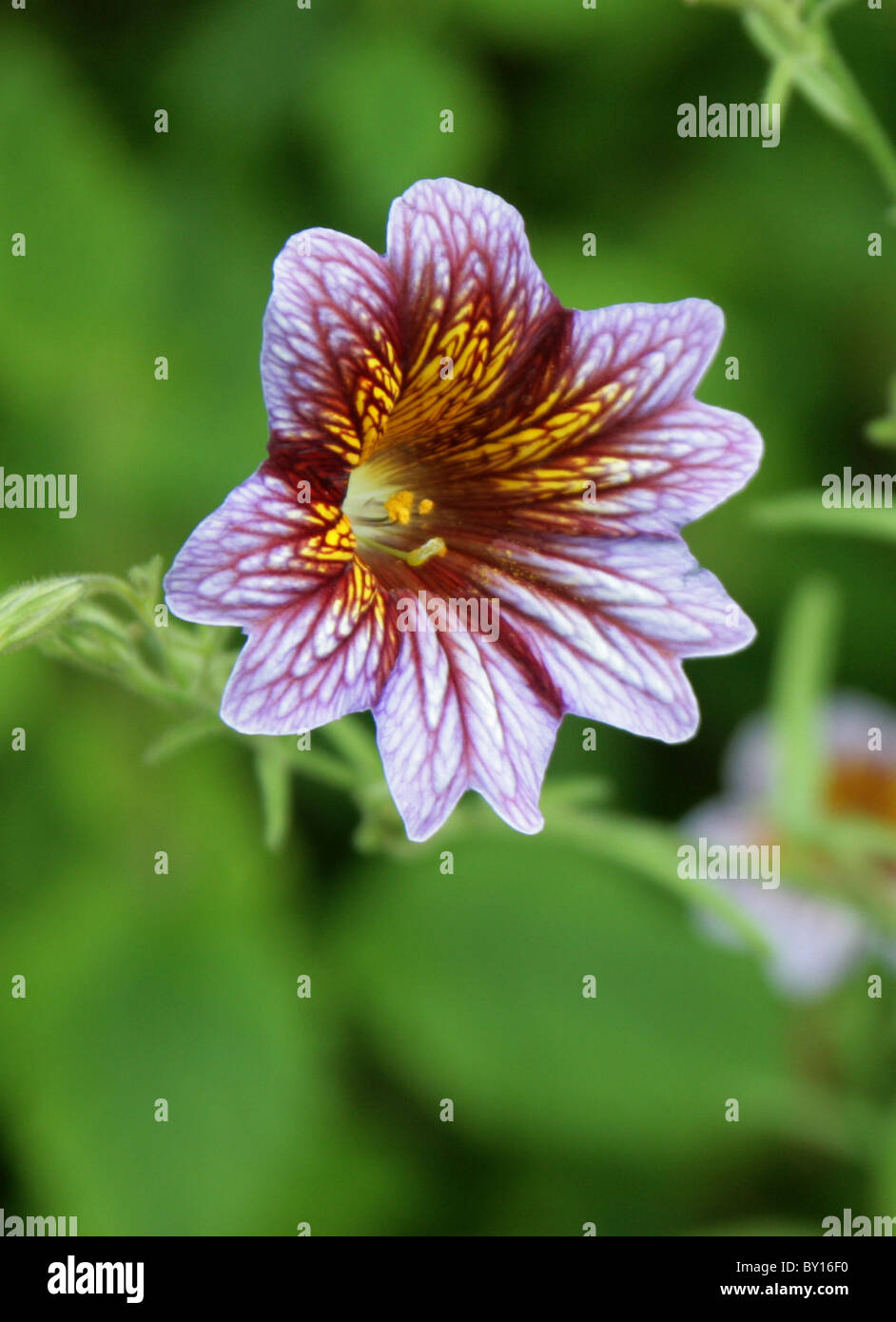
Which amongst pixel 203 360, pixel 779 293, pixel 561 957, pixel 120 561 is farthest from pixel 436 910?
pixel 779 293

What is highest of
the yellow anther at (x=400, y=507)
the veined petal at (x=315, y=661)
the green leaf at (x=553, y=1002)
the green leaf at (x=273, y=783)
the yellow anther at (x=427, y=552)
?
the yellow anther at (x=400, y=507)

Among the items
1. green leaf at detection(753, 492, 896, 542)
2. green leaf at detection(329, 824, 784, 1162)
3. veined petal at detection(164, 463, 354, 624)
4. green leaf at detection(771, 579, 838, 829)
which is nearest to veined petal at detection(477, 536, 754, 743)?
veined petal at detection(164, 463, 354, 624)

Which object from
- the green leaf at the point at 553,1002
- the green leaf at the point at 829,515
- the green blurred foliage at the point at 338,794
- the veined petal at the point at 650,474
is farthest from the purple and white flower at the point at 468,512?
the green leaf at the point at 553,1002

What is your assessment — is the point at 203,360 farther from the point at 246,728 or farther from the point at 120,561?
the point at 246,728

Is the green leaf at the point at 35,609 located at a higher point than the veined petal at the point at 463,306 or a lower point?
lower

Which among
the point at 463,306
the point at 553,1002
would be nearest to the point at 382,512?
the point at 463,306

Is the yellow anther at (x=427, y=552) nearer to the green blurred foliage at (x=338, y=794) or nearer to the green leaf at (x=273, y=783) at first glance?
the green leaf at (x=273, y=783)

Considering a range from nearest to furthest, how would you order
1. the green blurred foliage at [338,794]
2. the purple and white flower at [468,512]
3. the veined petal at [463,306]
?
the purple and white flower at [468,512] < the veined petal at [463,306] < the green blurred foliage at [338,794]
